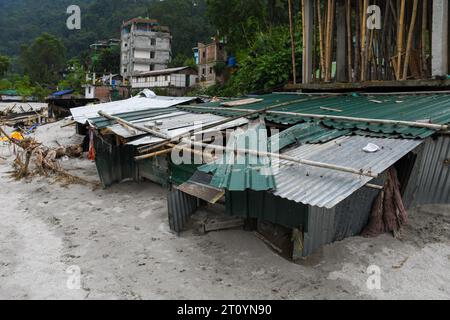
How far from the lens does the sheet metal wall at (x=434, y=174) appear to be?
22.5 feet

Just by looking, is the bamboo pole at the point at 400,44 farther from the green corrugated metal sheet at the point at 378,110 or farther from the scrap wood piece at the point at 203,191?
the scrap wood piece at the point at 203,191

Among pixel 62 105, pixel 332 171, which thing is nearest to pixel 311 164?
pixel 332 171

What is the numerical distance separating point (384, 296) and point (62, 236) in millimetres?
6367

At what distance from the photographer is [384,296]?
5.33 meters

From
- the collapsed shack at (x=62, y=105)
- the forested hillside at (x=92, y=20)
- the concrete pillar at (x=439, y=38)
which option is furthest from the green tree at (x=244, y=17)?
the forested hillside at (x=92, y=20)

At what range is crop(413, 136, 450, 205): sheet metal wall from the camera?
685cm

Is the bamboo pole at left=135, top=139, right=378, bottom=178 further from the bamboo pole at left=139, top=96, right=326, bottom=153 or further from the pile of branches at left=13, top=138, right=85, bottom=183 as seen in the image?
the pile of branches at left=13, top=138, right=85, bottom=183

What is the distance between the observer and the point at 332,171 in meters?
5.39

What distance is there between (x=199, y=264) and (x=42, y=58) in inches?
2818

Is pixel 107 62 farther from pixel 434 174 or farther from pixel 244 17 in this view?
pixel 434 174

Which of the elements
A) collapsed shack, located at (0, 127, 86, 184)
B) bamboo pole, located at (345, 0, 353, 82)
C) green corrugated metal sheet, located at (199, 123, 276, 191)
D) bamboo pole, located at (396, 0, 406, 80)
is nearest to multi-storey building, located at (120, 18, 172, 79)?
collapsed shack, located at (0, 127, 86, 184)

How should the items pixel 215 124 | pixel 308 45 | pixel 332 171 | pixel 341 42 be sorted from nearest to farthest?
pixel 332 171
pixel 215 124
pixel 341 42
pixel 308 45

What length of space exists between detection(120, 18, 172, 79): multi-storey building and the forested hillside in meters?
6.72
